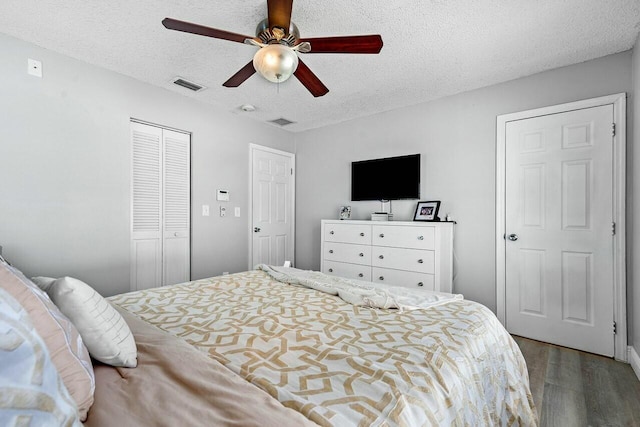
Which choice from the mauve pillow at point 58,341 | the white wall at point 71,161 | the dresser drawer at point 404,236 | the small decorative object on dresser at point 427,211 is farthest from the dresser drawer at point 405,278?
the mauve pillow at point 58,341

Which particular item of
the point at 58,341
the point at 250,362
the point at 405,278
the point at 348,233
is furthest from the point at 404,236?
the point at 58,341

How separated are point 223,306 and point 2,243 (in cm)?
204

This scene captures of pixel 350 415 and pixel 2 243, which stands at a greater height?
pixel 2 243

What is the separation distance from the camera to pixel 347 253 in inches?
147

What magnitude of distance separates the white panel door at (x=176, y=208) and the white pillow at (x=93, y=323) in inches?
96.7

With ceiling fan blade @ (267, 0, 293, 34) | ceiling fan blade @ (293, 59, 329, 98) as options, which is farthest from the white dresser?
ceiling fan blade @ (267, 0, 293, 34)

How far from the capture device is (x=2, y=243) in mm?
2275

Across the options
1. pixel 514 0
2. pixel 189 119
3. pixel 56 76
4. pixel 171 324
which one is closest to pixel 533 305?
pixel 514 0

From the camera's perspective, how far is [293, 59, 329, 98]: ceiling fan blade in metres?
2.04

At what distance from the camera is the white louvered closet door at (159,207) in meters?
3.09

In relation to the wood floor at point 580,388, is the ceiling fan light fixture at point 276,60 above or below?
above

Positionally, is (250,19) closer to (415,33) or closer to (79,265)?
(415,33)

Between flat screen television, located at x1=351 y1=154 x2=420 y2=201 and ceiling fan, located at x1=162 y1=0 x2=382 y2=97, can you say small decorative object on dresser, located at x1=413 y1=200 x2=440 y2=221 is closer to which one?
flat screen television, located at x1=351 y1=154 x2=420 y2=201

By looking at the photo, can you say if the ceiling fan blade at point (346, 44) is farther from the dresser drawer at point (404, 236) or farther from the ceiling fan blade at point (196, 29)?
the dresser drawer at point (404, 236)
